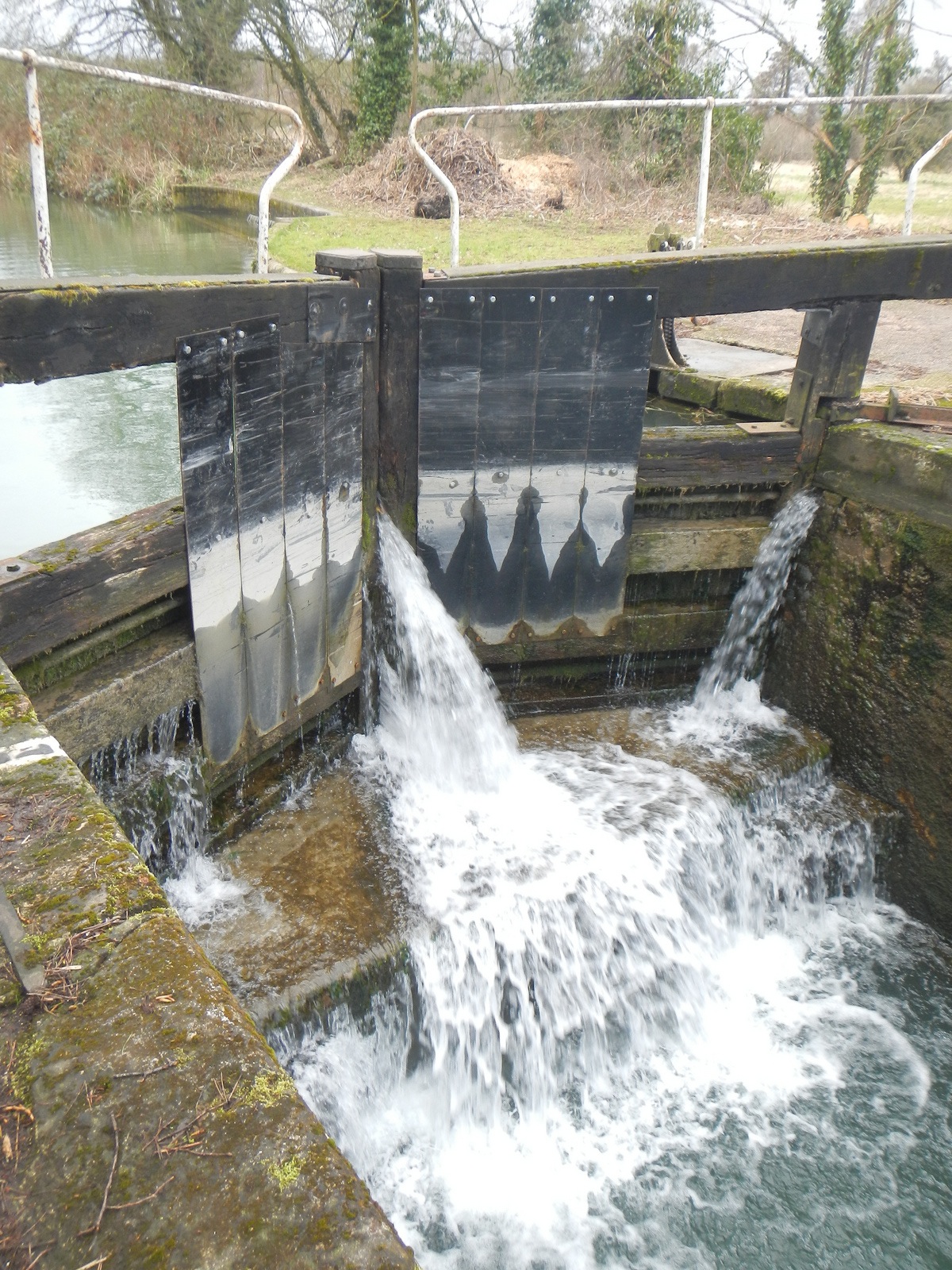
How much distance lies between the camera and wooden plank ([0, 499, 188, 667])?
303 cm

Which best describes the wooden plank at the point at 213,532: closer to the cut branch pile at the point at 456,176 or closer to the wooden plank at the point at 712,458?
the wooden plank at the point at 712,458

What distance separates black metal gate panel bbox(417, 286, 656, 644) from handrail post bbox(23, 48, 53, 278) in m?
1.53

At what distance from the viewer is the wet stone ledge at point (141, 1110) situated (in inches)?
45.8

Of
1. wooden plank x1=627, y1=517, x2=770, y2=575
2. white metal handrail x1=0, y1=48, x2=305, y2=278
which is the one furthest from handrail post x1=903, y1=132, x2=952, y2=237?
white metal handrail x1=0, y1=48, x2=305, y2=278

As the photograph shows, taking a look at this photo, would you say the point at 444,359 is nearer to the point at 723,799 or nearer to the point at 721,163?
the point at 723,799

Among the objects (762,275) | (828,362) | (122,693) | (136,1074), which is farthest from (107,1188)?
(828,362)

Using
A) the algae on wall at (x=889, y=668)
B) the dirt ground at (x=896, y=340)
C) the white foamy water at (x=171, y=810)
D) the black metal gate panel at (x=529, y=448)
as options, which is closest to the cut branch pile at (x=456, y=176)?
the dirt ground at (x=896, y=340)

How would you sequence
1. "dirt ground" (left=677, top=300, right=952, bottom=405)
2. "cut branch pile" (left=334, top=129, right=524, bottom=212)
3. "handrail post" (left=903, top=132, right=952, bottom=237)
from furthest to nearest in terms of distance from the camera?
"cut branch pile" (left=334, top=129, right=524, bottom=212) → "dirt ground" (left=677, top=300, right=952, bottom=405) → "handrail post" (left=903, top=132, right=952, bottom=237)

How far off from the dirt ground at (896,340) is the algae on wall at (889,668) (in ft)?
2.95

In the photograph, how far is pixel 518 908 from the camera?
370 centimetres

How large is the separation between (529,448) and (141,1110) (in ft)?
12.0

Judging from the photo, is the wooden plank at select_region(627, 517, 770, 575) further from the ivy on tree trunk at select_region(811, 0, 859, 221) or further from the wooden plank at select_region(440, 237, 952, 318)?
the ivy on tree trunk at select_region(811, 0, 859, 221)

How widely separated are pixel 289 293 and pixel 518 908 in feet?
7.97

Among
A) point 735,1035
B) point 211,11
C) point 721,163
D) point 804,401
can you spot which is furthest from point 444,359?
point 211,11
